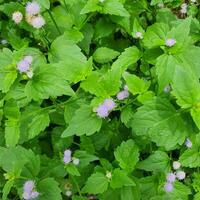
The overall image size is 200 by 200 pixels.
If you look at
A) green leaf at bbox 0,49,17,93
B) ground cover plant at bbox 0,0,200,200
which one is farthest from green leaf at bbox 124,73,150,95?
green leaf at bbox 0,49,17,93

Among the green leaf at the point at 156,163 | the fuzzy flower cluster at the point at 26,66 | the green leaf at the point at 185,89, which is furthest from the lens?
the green leaf at the point at 156,163

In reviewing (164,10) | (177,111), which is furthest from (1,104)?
(164,10)

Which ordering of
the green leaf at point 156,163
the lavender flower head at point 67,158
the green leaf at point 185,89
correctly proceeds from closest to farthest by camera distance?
the green leaf at point 185,89, the lavender flower head at point 67,158, the green leaf at point 156,163

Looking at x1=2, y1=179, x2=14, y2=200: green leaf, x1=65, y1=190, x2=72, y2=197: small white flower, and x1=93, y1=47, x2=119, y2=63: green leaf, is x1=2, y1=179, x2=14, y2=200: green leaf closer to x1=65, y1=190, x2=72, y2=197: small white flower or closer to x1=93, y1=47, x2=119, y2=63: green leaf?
x1=65, y1=190, x2=72, y2=197: small white flower


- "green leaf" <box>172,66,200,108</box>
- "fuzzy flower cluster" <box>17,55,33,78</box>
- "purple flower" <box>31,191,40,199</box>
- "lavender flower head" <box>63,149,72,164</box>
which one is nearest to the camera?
"green leaf" <box>172,66,200,108</box>

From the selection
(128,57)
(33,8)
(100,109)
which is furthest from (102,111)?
(33,8)

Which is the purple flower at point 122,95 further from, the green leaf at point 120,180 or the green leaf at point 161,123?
the green leaf at point 120,180

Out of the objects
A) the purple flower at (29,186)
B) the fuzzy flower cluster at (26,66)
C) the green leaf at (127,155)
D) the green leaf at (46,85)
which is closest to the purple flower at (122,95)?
the green leaf at (127,155)

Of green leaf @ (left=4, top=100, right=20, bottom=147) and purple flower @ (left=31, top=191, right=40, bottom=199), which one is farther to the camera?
green leaf @ (left=4, top=100, right=20, bottom=147)
